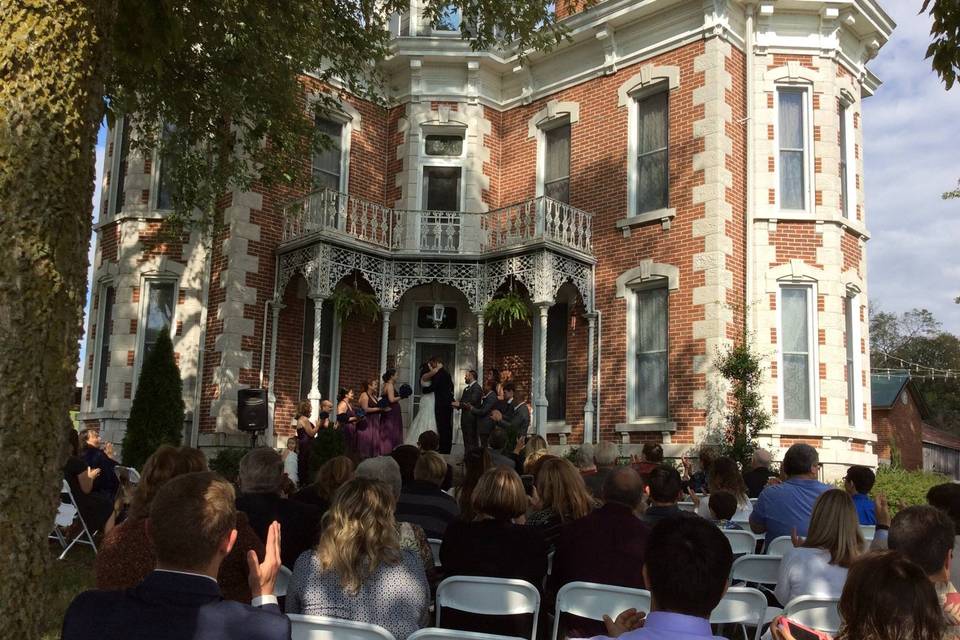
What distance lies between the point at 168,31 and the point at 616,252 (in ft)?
32.3

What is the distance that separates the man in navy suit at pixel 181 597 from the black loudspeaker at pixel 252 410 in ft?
36.5

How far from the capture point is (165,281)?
15445 millimetres

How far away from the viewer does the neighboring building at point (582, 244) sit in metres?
13.8

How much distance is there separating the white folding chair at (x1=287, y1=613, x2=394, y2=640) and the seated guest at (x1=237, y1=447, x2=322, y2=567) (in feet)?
5.01

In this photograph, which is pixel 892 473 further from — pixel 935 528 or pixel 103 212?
pixel 103 212

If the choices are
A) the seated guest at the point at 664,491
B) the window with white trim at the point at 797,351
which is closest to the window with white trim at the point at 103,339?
the window with white trim at the point at 797,351

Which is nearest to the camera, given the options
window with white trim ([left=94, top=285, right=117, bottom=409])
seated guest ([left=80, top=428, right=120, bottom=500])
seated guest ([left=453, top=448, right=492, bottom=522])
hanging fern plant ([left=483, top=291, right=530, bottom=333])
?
seated guest ([left=453, top=448, right=492, bottom=522])

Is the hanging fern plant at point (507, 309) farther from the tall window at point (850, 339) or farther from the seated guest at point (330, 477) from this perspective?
the seated guest at point (330, 477)

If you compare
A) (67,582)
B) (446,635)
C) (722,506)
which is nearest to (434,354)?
(67,582)

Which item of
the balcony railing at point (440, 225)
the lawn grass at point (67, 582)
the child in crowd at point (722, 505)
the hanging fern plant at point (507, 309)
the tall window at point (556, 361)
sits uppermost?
the balcony railing at point (440, 225)

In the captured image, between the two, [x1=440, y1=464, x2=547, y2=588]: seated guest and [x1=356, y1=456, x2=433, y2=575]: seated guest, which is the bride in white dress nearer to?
[x1=356, y1=456, x2=433, y2=575]: seated guest

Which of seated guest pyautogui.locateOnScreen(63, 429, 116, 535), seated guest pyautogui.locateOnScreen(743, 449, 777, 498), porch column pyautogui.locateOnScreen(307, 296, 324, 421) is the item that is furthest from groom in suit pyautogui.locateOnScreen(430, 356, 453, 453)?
seated guest pyautogui.locateOnScreen(743, 449, 777, 498)

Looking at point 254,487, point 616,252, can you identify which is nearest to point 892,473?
point 616,252

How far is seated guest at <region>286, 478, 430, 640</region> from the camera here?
3.72 meters
